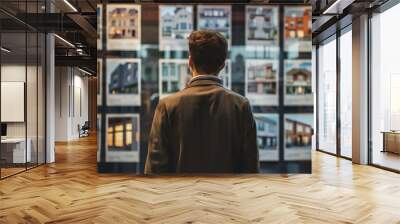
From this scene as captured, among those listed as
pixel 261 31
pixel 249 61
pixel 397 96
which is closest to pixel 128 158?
pixel 249 61

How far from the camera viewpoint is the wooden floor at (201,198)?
4.13 m

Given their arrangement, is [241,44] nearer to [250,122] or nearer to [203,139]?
[250,122]

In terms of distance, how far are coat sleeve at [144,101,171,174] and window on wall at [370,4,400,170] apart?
4.64 m

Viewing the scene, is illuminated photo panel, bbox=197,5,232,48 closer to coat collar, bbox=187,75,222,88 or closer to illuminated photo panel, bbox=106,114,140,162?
coat collar, bbox=187,75,222,88

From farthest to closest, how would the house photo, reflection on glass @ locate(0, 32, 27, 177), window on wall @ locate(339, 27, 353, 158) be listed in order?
window on wall @ locate(339, 27, 353, 158) < reflection on glass @ locate(0, 32, 27, 177) < the house photo

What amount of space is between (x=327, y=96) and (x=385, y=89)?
3.28 meters

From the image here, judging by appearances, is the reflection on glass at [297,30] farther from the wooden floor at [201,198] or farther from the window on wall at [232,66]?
the wooden floor at [201,198]

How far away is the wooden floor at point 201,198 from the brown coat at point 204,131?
495mm

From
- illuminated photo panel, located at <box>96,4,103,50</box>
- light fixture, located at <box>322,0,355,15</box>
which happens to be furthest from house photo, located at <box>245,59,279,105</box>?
light fixture, located at <box>322,0,355,15</box>

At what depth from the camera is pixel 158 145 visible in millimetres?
4715

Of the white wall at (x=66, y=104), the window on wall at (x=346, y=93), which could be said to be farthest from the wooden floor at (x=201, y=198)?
the white wall at (x=66, y=104)

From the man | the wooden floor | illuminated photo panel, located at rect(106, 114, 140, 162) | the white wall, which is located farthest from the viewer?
the white wall

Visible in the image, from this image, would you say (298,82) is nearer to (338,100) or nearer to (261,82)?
(261,82)

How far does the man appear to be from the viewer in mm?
4469
